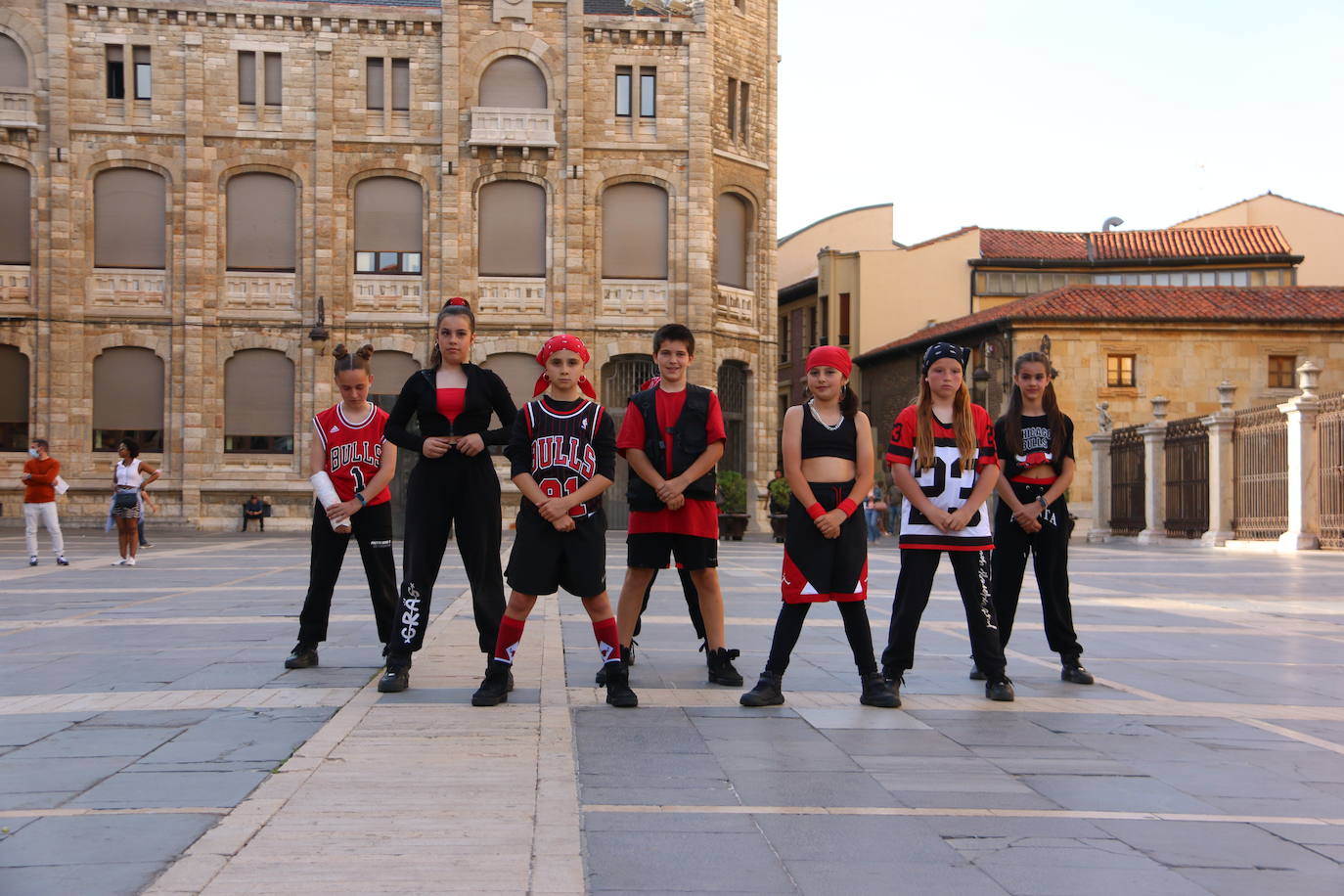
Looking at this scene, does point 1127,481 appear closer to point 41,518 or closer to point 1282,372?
point 1282,372

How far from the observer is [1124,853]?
4098 mm

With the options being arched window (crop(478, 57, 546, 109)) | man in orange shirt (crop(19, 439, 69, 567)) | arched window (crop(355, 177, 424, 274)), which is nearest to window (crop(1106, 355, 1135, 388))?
arched window (crop(478, 57, 546, 109))

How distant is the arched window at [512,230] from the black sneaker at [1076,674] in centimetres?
3109

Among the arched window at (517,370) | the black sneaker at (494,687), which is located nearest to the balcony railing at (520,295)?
the arched window at (517,370)

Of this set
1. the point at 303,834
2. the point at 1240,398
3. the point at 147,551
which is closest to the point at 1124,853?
the point at 303,834

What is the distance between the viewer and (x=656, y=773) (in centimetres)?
515

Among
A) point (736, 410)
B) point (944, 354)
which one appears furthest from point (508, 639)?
point (736, 410)

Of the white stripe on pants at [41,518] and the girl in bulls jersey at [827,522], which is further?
the white stripe on pants at [41,518]

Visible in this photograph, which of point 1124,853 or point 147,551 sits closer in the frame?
point 1124,853

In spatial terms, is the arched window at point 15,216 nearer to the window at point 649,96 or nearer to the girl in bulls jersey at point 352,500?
the window at point 649,96

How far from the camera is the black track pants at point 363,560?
26.9 feet

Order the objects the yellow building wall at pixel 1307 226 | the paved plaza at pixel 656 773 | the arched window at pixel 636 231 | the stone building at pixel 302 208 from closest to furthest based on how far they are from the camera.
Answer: the paved plaza at pixel 656 773 < the stone building at pixel 302 208 < the arched window at pixel 636 231 < the yellow building wall at pixel 1307 226

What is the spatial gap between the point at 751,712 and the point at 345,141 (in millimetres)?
33524

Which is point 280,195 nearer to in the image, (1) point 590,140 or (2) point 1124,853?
(1) point 590,140
